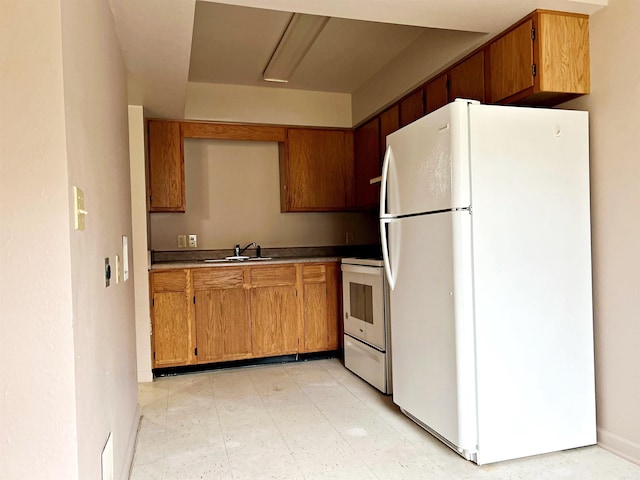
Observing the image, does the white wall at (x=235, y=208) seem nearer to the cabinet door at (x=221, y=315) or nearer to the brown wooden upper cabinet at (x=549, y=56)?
the cabinet door at (x=221, y=315)

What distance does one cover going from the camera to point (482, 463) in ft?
6.54

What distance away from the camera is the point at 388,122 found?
371cm

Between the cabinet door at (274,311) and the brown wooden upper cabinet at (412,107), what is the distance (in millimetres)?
1525

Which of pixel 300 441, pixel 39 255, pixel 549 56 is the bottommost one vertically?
pixel 300 441

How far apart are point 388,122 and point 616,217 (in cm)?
201

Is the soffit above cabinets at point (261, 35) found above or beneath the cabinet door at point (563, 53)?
above

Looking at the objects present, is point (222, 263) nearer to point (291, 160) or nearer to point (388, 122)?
point (291, 160)

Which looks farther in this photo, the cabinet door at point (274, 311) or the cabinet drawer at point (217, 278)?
the cabinet door at point (274, 311)

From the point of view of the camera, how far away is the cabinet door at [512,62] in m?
2.18

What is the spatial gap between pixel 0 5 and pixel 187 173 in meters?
3.18

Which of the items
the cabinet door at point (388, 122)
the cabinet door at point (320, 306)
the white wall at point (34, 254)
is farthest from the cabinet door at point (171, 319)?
the white wall at point (34, 254)

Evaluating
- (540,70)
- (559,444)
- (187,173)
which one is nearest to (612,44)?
(540,70)

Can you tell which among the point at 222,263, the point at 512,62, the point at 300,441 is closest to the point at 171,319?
the point at 222,263

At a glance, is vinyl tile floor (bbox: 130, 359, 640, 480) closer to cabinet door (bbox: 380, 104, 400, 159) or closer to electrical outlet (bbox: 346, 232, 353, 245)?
electrical outlet (bbox: 346, 232, 353, 245)
